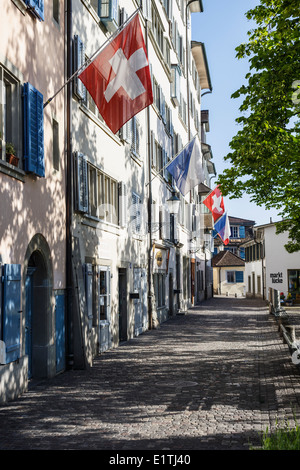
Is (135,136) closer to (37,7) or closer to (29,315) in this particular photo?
(37,7)

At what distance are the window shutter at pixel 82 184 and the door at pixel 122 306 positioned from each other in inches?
213

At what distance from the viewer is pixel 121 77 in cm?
1223

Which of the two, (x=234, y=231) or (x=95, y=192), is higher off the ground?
(x=234, y=231)

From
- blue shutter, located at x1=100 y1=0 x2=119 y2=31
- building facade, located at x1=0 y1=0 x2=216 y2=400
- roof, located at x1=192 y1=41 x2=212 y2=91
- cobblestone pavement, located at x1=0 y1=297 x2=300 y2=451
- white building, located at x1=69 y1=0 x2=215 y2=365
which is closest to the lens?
cobblestone pavement, located at x1=0 y1=297 x2=300 y2=451

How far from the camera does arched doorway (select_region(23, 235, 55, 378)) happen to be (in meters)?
11.7

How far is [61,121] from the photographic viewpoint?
1311 cm

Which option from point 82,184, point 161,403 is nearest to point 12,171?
point 82,184

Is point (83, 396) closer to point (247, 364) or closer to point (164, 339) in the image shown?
point (247, 364)

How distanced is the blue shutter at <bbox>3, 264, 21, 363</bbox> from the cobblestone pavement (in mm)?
864

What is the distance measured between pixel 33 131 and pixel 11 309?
130 inches

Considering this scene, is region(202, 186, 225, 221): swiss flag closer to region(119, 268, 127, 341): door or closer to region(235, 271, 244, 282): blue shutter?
region(119, 268, 127, 341): door

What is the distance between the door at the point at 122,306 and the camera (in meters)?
19.1

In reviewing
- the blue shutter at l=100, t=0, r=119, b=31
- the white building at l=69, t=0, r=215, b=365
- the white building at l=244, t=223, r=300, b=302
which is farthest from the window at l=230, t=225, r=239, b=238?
the blue shutter at l=100, t=0, r=119, b=31
